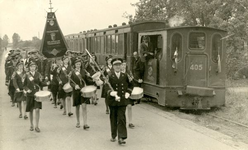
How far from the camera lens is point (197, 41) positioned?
34.6 ft

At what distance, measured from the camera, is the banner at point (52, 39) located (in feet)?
38.0


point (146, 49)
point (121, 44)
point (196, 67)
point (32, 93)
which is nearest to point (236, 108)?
point (196, 67)

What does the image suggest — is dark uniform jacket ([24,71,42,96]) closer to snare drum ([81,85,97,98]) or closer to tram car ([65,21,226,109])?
snare drum ([81,85,97,98])

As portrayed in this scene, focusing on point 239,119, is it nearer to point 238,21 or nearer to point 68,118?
point 68,118

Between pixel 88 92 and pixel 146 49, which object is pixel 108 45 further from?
pixel 88 92

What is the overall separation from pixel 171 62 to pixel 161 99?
1271 millimetres

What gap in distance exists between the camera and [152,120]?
8945 millimetres

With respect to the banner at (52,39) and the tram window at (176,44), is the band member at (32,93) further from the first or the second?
the tram window at (176,44)

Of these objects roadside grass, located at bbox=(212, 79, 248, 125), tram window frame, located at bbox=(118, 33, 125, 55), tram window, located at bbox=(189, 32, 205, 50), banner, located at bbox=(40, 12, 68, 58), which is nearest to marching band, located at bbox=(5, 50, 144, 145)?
banner, located at bbox=(40, 12, 68, 58)

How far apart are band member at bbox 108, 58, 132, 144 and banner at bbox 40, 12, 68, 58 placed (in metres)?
5.58

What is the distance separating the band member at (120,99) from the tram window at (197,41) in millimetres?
4499

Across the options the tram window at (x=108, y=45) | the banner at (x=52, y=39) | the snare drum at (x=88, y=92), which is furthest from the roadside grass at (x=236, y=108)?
the tram window at (x=108, y=45)

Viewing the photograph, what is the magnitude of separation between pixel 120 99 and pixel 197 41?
4986 mm

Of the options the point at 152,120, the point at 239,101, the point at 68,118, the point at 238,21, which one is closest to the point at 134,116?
the point at 152,120
